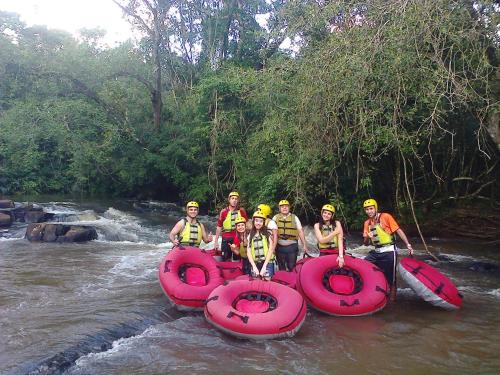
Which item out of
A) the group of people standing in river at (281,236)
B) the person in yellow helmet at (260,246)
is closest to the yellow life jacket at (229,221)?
the group of people standing in river at (281,236)

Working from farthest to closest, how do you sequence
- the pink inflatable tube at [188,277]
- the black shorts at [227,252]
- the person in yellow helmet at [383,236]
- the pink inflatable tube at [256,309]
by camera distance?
the black shorts at [227,252]
the person in yellow helmet at [383,236]
the pink inflatable tube at [188,277]
the pink inflatable tube at [256,309]

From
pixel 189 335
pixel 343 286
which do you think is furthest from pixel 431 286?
pixel 189 335

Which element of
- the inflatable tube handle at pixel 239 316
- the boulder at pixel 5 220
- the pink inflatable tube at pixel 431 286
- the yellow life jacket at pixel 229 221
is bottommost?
the inflatable tube handle at pixel 239 316

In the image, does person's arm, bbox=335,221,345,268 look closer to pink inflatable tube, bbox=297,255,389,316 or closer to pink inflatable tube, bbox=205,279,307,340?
pink inflatable tube, bbox=297,255,389,316

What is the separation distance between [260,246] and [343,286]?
3.86 feet

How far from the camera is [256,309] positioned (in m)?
5.09

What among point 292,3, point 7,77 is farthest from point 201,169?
point 292,3

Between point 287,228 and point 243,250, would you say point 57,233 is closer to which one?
point 243,250

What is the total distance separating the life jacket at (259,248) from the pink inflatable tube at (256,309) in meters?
0.39

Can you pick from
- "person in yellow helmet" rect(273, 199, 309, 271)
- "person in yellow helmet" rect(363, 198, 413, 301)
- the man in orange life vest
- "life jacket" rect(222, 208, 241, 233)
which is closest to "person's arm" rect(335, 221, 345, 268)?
"person in yellow helmet" rect(363, 198, 413, 301)

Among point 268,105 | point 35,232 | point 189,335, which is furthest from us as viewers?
point 35,232

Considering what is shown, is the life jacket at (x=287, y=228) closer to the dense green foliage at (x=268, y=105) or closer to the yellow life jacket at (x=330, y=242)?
the yellow life jacket at (x=330, y=242)

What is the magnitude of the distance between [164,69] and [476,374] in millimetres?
18092

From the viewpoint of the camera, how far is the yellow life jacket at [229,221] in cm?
646
